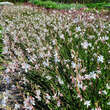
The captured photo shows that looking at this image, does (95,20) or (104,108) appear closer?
(104,108)

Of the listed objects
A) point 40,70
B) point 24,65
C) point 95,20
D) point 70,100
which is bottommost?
point 70,100

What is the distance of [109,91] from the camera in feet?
6.70

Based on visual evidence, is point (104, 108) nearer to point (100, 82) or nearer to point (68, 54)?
point (100, 82)

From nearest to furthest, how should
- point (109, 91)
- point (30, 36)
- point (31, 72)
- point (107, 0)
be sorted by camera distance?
point (109, 91) → point (31, 72) → point (30, 36) → point (107, 0)

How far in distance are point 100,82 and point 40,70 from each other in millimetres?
795

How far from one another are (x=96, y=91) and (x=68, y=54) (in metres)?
1.29

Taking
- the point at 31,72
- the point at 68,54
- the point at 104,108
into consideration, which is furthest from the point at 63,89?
the point at 68,54

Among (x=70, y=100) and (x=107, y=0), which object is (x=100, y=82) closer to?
(x=70, y=100)

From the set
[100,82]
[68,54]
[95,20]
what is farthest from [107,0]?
[100,82]

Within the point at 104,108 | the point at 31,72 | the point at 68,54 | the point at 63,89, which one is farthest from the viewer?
the point at 68,54

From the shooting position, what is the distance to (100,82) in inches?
87.9

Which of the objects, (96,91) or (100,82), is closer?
(96,91)

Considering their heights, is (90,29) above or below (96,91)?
above

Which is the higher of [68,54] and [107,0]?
[107,0]
